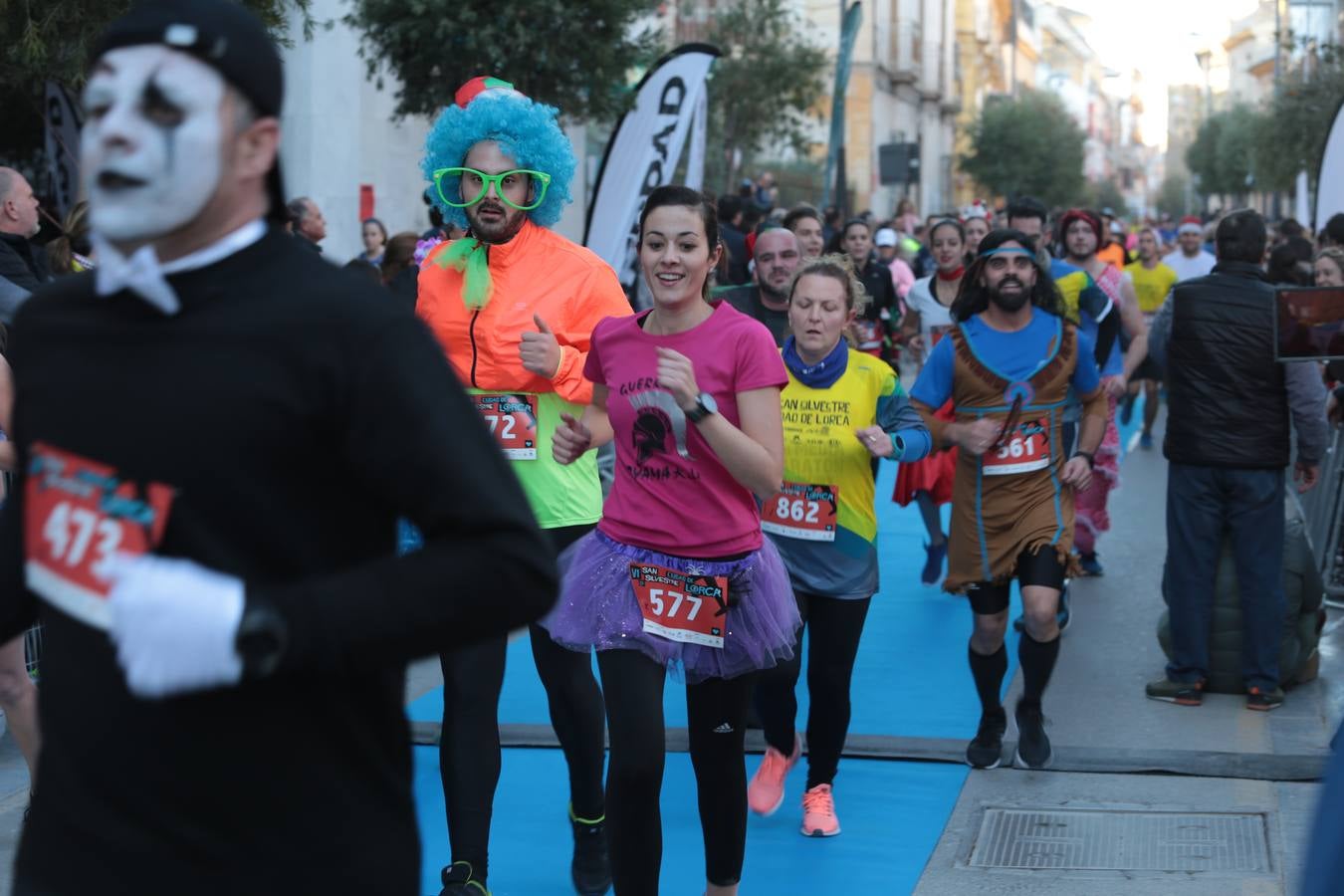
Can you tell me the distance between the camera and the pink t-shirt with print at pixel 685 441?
421 cm

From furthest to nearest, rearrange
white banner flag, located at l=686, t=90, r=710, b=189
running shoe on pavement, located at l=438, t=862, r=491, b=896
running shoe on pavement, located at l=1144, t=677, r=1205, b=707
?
white banner flag, located at l=686, t=90, r=710, b=189 → running shoe on pavement, located at l=1144, t=677, r=1205, b=707 → running shoe on pavement, located at l=438, t=862, r=491, b=896

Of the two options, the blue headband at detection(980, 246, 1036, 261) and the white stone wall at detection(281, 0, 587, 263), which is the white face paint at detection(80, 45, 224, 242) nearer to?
the blue headband at detection(980, 246, 1036, 261)

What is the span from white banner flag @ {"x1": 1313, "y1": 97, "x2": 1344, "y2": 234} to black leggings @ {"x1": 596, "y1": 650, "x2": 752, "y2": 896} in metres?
6.83

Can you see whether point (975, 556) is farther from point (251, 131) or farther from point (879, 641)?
point (251, 131)

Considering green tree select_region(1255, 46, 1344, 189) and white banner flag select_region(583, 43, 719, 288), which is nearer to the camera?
white banner flag select_region(583, 43, 719, 288)

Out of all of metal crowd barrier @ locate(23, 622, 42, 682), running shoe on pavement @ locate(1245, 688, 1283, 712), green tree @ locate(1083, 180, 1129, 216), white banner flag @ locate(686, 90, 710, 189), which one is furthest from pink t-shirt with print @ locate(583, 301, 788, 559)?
green tree @ locate(1083, 180, 1129, 216)

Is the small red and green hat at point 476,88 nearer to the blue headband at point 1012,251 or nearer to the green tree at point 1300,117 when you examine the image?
the blue headband at point 1012,251

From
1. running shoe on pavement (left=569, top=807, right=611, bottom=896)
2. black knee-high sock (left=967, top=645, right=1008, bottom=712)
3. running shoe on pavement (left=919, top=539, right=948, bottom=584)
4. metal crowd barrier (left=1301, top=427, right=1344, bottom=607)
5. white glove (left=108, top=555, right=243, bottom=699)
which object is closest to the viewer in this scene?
white glove (left=108, top=555, right=243, bottom=699)

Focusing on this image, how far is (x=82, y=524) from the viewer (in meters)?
1.96

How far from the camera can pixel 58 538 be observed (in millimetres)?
1998

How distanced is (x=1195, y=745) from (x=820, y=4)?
50.9 meters

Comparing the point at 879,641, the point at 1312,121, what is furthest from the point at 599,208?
the point at 1312,121

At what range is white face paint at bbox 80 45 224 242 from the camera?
193cm

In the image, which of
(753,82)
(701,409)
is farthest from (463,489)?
(753,82)
